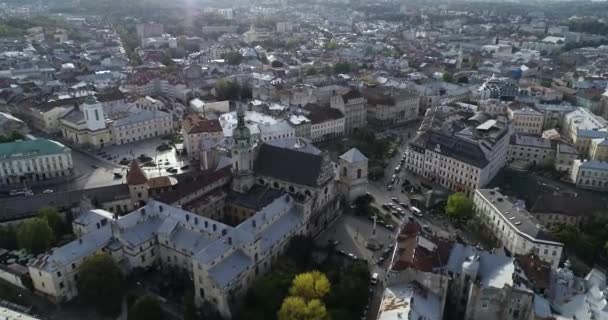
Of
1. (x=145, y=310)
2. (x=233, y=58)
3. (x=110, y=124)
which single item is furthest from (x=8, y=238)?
(x=233, y=58)

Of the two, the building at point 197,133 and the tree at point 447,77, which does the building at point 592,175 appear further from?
the tree at point 447,77

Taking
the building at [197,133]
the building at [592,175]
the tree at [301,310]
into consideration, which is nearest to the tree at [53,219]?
the building at [197,133]

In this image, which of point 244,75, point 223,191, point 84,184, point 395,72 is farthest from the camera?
point 395,72

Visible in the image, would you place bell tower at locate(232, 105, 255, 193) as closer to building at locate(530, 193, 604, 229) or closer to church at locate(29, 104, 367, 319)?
church at locate(29, 104, 367, 319)

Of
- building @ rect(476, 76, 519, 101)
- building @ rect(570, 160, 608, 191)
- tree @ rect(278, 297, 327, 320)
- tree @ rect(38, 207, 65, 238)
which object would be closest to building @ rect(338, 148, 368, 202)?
tree @ rect(278, 297, 327, 320)

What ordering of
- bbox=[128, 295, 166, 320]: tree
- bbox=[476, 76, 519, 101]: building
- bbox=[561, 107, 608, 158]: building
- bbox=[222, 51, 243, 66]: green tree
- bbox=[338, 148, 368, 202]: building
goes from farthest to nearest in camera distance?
bbox=[222, 51, 243, 66]: green tree < bbox=[476, 76, 519, 101]: building < bbox=[561, 107, 608, 158]: building < bbox=[338, 148, 368, 202]: building < bbox=[128, 295, 166, 320]: tree

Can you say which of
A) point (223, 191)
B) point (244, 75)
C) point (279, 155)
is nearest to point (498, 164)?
point (279, 155)

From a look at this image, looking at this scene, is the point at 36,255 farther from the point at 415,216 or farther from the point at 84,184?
the point at 415,216
